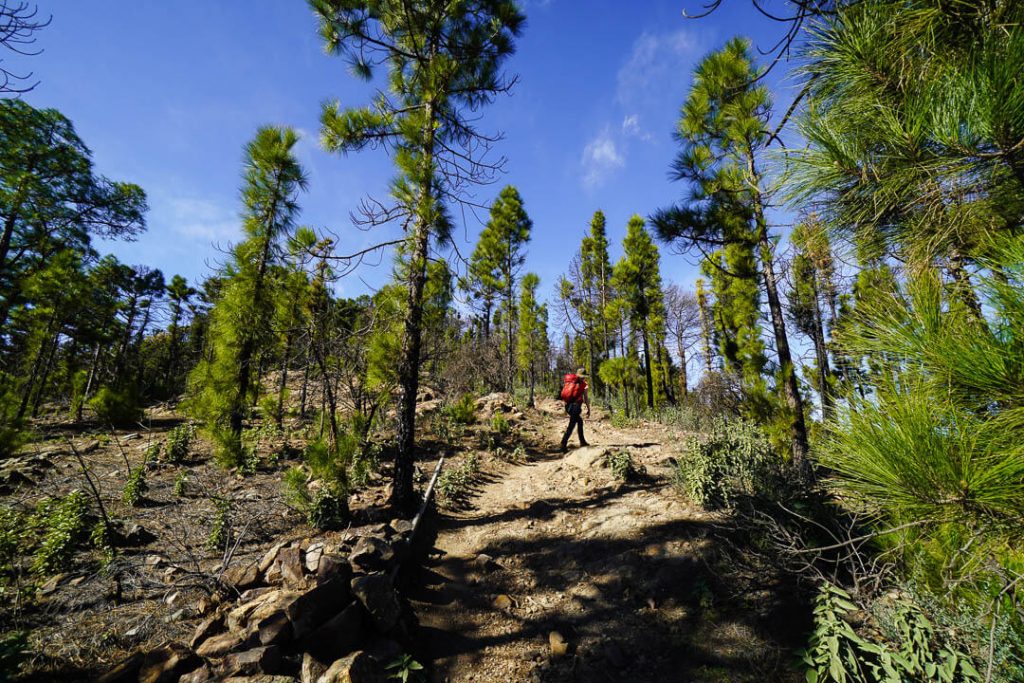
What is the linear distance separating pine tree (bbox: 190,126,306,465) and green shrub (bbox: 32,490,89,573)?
2.43 meters

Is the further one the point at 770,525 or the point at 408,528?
the point at 408,528

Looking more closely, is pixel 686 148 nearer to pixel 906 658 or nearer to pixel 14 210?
pixel 906 658

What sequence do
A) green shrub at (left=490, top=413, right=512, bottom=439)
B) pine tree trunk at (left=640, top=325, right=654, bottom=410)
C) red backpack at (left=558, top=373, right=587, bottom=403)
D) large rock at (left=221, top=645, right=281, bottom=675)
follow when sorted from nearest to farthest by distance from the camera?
large rock at (left=221, top=645, right=281, bottom=675) → red backpack at (left=558, top=373, right=587, bottom=403) → green shrub at (left=490, top=413, right=512, bottom=439) → pine tree trunk at (left=640, top=325, right=654, bottom=410)

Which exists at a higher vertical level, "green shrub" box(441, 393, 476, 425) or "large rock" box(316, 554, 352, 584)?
"green shrub" box(441, 393, 476, 425)

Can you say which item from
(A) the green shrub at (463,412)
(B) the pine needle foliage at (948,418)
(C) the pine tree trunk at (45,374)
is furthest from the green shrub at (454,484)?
(C) the pine tree trunk at (45,374)

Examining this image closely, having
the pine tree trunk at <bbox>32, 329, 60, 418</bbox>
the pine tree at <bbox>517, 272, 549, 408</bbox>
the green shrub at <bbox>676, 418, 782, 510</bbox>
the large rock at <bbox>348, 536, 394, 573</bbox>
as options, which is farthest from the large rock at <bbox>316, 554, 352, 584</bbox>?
the pine tree trunk at <bbox>32, 329, 60, 418</bbox>

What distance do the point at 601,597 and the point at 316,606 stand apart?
2848mm

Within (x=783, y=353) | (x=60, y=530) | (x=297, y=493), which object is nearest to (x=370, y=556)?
(x=297, y=493)

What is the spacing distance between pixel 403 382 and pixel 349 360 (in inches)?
97.0

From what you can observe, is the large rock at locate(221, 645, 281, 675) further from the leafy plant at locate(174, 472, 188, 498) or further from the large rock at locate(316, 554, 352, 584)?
the leafy plant at locate(174, 472, 188, 498)

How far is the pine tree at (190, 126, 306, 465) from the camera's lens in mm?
7543

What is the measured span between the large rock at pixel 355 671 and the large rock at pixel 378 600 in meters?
0.43

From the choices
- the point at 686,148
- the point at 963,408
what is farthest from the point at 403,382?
the point at 686,148

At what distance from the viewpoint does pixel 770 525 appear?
365 centimetres
